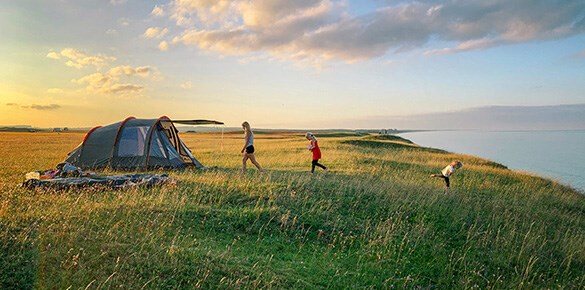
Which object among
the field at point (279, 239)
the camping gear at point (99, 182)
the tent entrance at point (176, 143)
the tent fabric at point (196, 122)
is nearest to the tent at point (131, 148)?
the tent entrance at point (176, 143)

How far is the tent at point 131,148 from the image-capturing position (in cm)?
1850

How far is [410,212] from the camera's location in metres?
11.8

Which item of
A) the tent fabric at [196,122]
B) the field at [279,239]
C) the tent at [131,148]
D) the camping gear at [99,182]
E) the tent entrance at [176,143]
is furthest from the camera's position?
the tent fabric at [196,122]

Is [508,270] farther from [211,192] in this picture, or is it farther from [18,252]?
[18,252]

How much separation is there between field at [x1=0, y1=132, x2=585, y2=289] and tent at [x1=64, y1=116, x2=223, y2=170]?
547 centimetres

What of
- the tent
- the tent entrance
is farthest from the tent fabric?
the tent

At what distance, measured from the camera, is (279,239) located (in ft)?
29.6

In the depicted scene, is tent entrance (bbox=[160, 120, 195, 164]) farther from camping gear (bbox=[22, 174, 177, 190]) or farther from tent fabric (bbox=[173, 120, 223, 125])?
camping gear (bbox=[22, 174, 177, 190])

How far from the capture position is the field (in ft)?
21.1

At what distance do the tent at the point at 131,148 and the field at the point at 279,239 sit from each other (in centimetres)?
547

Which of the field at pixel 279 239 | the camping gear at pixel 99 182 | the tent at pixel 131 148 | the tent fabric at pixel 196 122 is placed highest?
the tent fabric at pixel 196 122

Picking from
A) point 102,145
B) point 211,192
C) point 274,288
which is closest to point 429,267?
point 274,288

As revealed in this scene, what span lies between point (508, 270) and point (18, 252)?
10.6 meters

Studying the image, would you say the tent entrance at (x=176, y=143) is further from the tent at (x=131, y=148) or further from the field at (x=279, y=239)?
the field at (x=279, y=239)
